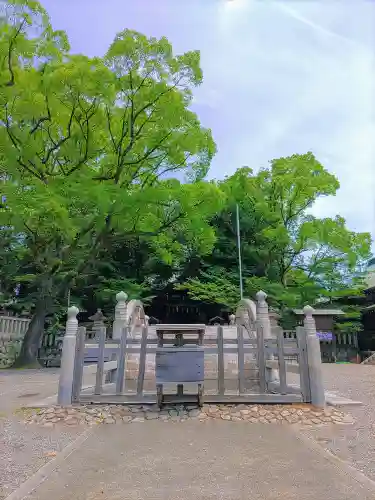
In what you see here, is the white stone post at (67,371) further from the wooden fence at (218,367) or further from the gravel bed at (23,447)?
the gravel bed at (23,447)

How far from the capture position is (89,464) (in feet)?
11.8

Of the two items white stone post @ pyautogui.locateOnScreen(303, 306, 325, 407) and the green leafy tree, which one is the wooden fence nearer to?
white stone post @ pyautogui.locateOnScreen(303, 306, 325, 407)

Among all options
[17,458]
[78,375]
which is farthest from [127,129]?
[17,458]

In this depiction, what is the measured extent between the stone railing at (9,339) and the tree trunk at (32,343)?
1022mm

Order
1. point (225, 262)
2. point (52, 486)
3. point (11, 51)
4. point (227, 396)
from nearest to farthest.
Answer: point (52, 486)
point (227, 396)
point (11, 51)
point (225, 262)

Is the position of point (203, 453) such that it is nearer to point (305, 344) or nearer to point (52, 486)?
point (52, 486)

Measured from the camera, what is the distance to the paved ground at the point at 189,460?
2992 millimetres

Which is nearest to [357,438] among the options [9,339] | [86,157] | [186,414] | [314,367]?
[314,367]

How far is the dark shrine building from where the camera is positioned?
75.3 ft

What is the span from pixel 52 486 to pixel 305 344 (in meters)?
4.32

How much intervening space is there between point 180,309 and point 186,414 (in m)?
19.0

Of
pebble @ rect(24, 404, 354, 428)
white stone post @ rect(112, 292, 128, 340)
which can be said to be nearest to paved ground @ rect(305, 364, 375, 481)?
pebble @ rect(24, 404, 354, 428)

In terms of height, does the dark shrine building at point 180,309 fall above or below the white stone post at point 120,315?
above

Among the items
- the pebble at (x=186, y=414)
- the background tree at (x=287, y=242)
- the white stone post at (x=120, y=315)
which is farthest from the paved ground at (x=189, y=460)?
the background tree at (x=287, y=242)
